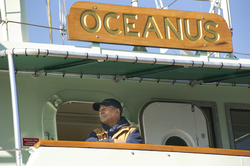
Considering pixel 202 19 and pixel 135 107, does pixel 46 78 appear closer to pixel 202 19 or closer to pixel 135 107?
pixel 135 107

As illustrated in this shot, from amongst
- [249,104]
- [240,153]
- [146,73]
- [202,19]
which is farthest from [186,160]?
[249,104]

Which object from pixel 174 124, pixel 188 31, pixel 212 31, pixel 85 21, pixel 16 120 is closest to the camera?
pixel 16 120

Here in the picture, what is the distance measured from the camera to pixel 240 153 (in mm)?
5797

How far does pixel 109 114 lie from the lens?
19.8ft

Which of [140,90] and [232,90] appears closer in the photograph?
[140,90]

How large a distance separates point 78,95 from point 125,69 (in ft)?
2.55

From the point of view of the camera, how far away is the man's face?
19.8 feet

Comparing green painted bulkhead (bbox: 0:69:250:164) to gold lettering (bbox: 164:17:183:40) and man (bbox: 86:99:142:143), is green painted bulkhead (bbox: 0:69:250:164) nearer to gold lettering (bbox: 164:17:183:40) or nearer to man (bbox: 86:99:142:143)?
man (bbox: 86:99:142:143)

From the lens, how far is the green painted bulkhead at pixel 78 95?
20.4 ft

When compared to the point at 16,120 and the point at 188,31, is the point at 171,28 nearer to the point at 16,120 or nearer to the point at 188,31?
the point at 188,31

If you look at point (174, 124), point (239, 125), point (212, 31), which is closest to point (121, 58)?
point (212, 31)

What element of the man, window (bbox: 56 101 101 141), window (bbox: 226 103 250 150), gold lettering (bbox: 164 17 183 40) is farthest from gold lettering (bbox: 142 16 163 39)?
window (bbox: 56 101 101 141)

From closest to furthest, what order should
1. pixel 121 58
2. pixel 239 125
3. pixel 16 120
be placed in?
pixel 16 120 < pixel 121 58 < pixel 239 125

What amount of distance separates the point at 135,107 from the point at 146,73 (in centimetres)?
65
